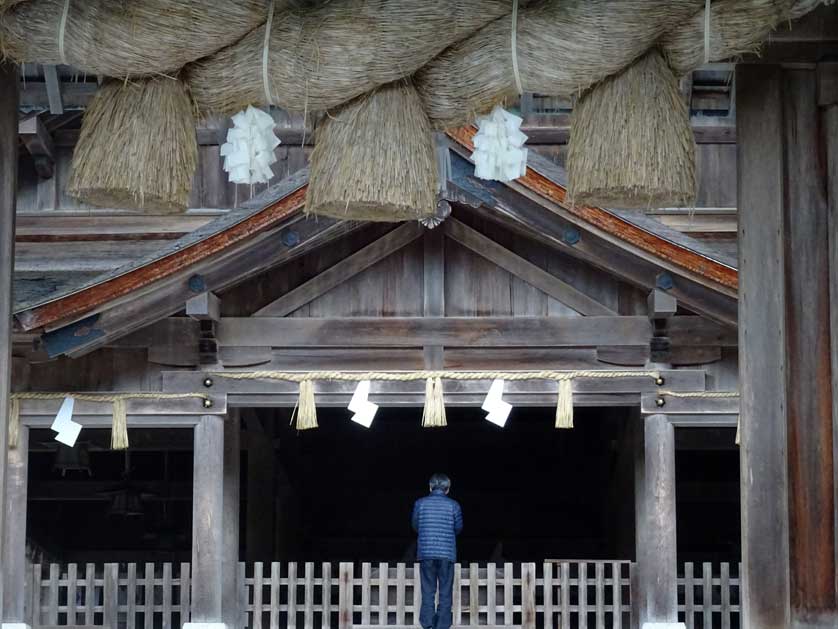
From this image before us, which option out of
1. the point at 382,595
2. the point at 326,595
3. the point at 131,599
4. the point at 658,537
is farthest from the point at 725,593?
the point at 131,599

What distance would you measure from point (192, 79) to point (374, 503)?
14.7 meters

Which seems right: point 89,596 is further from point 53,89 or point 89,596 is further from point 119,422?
point 53,89

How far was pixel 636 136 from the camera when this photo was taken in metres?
3.98

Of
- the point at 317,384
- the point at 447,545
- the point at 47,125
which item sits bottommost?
the point at 447,545

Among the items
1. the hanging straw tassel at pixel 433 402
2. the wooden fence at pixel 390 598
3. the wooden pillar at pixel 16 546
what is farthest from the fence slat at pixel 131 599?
the hanging straw tassel at pixel 433 402

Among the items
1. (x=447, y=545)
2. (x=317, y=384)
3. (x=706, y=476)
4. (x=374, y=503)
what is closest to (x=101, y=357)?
(x=317, y=384)

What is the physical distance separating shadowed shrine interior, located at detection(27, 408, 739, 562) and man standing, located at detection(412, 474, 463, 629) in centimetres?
360

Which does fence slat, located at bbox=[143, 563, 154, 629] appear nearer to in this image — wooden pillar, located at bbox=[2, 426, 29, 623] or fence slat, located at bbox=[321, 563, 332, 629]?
wooden pillar, located at bbox=[2, 426, 29, 623]

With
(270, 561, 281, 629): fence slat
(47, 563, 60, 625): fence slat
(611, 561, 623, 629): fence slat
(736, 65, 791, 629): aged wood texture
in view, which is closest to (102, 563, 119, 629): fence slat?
(47, 563, 60, 625): fence slat

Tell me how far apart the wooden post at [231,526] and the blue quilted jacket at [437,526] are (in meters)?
1.66

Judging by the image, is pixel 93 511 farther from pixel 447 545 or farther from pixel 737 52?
pixel 737 52

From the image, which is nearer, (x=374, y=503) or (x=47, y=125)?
(x=47, y=125)

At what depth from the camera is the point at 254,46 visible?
3965mm

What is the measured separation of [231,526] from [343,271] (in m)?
2.46
